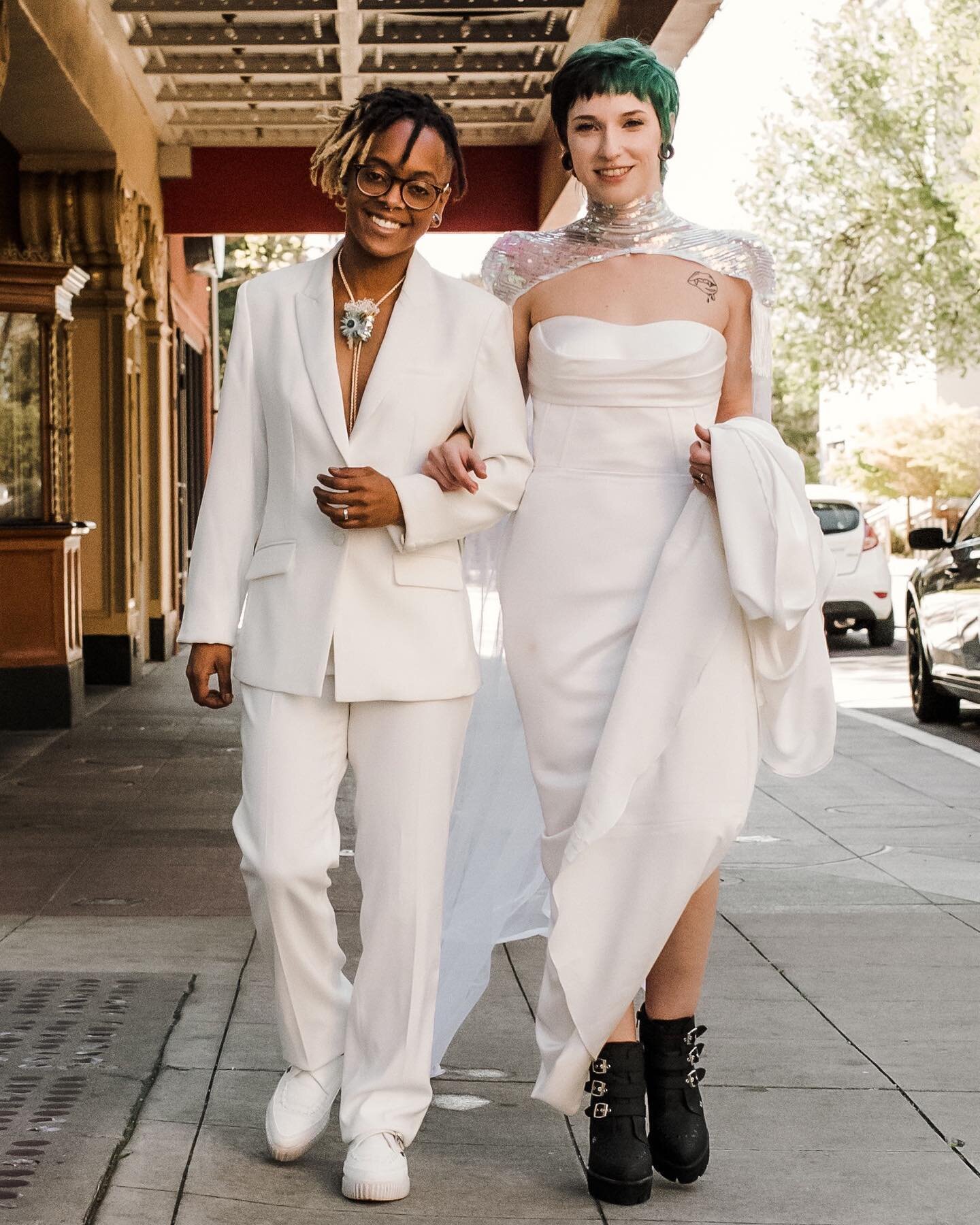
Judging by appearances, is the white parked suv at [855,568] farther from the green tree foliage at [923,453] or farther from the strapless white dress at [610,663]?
the green tree foliage at [923,453]

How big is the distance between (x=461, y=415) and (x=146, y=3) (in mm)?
8749

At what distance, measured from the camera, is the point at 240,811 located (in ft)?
10.9

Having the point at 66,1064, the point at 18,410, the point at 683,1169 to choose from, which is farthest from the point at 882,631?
the point at 683,1169

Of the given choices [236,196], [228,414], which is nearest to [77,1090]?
[228,414]

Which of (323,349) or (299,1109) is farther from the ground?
(323,349)

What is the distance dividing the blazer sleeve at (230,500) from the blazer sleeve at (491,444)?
0.34m

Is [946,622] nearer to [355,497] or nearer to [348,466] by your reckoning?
[348,466]

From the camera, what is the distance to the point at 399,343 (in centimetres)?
328

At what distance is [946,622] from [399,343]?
9.01m

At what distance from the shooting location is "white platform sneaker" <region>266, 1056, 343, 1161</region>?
3361 mm

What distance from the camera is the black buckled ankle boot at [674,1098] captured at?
3350 millimetres

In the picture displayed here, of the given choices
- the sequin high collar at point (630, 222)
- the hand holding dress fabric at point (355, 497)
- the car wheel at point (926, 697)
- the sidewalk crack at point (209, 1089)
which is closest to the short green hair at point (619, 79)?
the sequin high collar at point (630, 222)

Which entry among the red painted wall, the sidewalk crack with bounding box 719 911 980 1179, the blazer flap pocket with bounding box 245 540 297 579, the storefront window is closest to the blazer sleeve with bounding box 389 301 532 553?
the blazer flap pocket with bounding box 245 540 297 579

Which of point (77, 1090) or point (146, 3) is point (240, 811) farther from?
point (146, 3)
